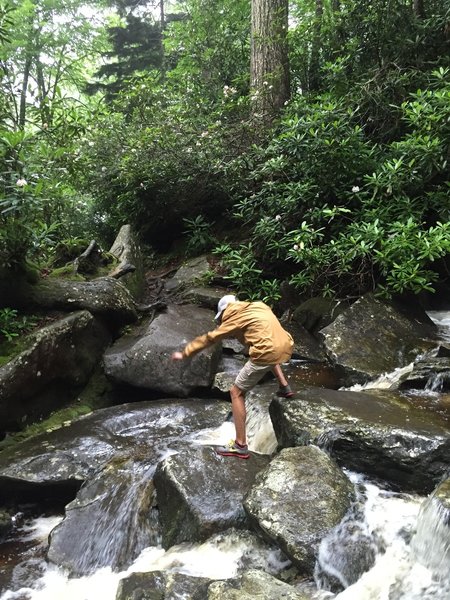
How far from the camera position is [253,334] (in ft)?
15.7

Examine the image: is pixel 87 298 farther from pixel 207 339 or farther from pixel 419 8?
pixel 419 8

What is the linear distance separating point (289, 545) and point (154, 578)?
1.04 metres

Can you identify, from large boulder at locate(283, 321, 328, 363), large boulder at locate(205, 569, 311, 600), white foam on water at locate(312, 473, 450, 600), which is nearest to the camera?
large boulder at locate(205, 569, 311, 600)

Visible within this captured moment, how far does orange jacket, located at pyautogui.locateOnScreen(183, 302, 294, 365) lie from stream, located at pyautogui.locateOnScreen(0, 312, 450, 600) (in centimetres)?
140

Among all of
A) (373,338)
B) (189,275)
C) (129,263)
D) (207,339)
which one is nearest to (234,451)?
(207,339)

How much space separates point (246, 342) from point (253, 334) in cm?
14

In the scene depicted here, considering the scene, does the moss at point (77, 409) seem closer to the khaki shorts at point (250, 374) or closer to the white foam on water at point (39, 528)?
the white foam on water at point (39, 528)

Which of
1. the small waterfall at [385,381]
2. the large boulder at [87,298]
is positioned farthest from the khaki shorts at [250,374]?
the large boulder at [87,298]

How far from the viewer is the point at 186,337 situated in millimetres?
7184

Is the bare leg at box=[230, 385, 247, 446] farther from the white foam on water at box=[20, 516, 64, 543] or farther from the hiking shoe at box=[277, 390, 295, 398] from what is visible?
the white foam on water at box=[20, 516, 64, 543]

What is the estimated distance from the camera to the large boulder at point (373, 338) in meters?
6.48

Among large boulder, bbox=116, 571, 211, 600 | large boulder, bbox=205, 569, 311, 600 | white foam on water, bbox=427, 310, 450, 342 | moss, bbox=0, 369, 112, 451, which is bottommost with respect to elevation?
large boulder, bbox=116, 571, 211, 600

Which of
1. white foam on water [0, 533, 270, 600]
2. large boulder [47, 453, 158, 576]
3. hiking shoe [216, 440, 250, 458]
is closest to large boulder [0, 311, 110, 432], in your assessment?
large boulder [47, 453, 158, 576]

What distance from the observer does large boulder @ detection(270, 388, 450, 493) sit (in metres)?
4.15
